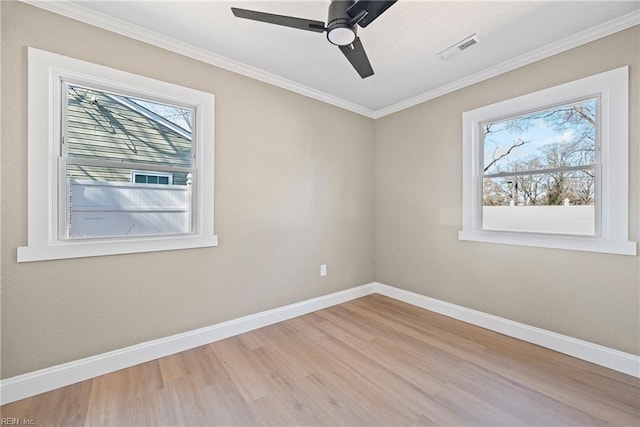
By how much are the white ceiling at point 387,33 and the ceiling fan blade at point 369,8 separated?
60 centimetres

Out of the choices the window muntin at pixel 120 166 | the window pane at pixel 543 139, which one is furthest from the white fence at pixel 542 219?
the window muntin at pixel 120 166

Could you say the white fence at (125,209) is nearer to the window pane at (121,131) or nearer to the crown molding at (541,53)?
the window pane at (121,131)

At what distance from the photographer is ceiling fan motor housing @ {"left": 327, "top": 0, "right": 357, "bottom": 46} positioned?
1355mm

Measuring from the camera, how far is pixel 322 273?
322 centimetres

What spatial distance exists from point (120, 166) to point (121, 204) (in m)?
0.30

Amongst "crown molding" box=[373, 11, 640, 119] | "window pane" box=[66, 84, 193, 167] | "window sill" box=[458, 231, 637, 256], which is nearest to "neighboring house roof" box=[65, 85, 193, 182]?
"window pane" box=[66, 84, 193, 167]

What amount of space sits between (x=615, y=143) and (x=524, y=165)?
606mm

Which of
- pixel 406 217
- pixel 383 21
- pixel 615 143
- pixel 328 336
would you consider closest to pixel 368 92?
pixel 383 21

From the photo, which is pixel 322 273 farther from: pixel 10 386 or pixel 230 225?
pixel 10 386

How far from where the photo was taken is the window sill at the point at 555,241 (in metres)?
1.94

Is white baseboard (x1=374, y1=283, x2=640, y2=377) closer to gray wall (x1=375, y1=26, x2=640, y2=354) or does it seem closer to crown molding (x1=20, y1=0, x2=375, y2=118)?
gray wall (x1=375, y1=26, x2=640, y2=354)

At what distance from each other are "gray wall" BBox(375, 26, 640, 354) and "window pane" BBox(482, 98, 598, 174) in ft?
0.79

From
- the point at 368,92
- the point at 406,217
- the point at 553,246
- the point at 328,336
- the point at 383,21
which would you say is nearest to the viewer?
the point at 383,21

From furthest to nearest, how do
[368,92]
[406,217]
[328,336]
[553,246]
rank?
[406,217] → [368,92] → [328,336] → [553,246]
